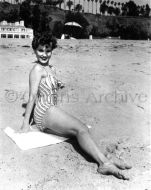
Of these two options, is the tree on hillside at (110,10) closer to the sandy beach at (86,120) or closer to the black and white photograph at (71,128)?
the sandy beach at (86,120)

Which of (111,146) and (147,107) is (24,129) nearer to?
(111,146)

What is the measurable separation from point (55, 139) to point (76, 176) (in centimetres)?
75

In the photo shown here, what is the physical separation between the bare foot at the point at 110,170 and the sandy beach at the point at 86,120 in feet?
0.20

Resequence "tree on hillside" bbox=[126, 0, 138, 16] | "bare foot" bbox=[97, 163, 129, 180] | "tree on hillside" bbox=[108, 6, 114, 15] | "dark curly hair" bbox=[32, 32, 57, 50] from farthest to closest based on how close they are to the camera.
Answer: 1. "tree on hillside" bbox=[108, 6, 114, 15]
2. "tree on hillside" bbox=[126, 0, 138, 16]
3. "dark curly hair" bbox=[32, 32, 57, 50]
4. "bare foot" bbox=[97, 163, 129, 180]

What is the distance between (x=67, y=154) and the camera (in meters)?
3.54

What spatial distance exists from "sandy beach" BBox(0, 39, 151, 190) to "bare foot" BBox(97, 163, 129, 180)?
60 millimetres

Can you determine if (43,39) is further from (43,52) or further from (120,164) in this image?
(120,164)

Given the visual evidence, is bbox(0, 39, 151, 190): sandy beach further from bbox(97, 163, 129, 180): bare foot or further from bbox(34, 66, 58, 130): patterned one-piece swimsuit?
bbox(34, 66, 58, 130): patterned one-piece swimsuit

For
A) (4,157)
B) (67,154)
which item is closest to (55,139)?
(67,154)

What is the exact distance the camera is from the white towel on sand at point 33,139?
3.58 metres

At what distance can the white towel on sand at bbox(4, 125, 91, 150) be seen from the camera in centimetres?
358

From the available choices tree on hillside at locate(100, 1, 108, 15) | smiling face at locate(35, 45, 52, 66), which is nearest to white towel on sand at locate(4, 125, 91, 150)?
smiling face at locate(35, 45, 52, 66)

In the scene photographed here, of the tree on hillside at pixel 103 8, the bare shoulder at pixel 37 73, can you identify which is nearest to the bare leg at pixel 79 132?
the bare shoulder at pixel 37 73

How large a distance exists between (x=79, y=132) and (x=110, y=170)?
0.58m
